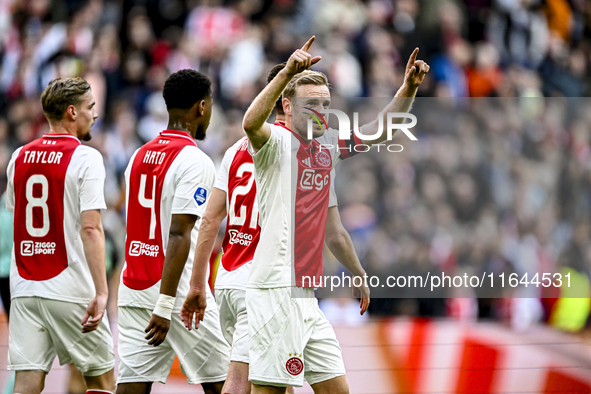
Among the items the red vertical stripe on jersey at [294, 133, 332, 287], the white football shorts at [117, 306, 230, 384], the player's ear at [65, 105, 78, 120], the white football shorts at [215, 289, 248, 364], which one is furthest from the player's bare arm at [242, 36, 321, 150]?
the player's ear at [65, 105, 78, 120]

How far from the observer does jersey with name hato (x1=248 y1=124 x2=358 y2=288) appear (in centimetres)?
396

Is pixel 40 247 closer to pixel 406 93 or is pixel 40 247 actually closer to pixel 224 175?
pixel 224 175

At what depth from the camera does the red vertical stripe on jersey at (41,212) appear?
4.84 metres

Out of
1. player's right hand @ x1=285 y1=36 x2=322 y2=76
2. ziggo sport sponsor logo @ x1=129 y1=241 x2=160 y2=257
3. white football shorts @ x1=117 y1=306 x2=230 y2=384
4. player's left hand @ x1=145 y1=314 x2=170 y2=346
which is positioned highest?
player's right hand @ x1=285 y1=36 x2=322 y2=76

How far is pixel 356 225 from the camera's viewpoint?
5.45m

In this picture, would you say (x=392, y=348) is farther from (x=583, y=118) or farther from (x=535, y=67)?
(x=535, y=67)

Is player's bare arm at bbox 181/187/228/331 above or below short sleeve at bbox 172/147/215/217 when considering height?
below

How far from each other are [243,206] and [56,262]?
4.14 feet

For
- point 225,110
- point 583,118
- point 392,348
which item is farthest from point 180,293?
point 225,110

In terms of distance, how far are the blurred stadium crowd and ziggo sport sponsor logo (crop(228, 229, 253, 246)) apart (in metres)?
0.94

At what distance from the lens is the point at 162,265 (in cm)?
468

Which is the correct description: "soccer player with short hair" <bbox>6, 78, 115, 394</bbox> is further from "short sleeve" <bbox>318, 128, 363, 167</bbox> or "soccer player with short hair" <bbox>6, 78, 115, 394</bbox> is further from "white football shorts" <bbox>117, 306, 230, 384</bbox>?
"short sleeve" <bbox>318, 128, 363, 167</bbox>

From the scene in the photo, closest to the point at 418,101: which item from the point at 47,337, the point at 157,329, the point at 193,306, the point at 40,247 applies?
the point at 193,306

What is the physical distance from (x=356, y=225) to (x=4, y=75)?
28.2ft
